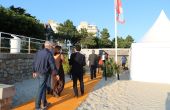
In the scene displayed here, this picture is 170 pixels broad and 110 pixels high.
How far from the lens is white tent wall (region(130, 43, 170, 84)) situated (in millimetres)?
20219

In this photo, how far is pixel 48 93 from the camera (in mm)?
12570

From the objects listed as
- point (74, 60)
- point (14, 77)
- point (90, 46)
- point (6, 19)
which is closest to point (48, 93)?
point (74, 60)

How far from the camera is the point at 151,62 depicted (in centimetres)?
2053

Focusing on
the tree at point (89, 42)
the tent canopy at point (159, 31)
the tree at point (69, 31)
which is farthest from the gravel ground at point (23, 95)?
the tree at point (89, 42)

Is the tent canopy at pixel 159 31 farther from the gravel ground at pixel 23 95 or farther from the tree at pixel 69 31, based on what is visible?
the tree at pixel 69 31

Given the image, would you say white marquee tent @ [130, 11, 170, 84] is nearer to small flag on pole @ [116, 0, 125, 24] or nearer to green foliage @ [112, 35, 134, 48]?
small flag on pole @ [116, 0, 125, 24]

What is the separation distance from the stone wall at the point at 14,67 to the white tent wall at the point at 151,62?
19.9 feet

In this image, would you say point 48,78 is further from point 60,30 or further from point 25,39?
point 60,30

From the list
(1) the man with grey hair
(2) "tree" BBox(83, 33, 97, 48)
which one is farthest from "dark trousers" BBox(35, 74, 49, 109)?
(2) "tree" BBox(83, 33, 97, 48)

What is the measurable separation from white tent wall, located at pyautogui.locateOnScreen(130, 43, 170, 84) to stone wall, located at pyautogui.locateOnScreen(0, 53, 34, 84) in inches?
239

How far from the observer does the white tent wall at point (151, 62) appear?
20219 mm

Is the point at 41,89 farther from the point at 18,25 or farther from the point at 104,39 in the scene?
the point at 104,39

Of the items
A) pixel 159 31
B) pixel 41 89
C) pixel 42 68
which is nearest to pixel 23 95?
pixel 41 89

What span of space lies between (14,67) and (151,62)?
8.15 meters
